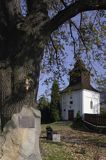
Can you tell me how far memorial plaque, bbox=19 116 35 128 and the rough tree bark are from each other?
45 cm

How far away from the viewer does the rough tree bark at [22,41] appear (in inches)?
403

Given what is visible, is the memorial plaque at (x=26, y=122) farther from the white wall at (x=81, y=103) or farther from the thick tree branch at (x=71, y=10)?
the white wall at (x=81, y=103)

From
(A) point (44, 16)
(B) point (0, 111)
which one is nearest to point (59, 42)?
(A) point (44, 16)

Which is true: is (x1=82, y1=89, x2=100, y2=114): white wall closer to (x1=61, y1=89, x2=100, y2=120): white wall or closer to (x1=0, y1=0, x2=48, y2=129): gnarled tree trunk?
(x1=61, y1=89, x2=100, y2=120): white wall

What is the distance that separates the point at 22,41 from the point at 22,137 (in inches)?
99.2

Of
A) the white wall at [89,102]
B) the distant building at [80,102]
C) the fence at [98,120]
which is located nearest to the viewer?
the fence at [98,120]

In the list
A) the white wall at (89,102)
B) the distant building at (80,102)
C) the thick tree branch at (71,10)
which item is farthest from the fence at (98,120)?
the thick tree branch at (71,10)

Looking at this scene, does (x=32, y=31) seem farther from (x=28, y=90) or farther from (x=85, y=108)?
(x=85, y=108)

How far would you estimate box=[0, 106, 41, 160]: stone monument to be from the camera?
9.62 m

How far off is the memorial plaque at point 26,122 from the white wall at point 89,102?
5973cm

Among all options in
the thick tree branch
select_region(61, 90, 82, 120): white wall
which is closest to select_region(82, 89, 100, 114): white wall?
select_region(61, 90, 82, 120): white wall

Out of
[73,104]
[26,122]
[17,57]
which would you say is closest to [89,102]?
[73,104]

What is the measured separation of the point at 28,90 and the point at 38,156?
1740 millimetres

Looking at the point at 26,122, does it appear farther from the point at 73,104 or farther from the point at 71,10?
the point at 73,104
